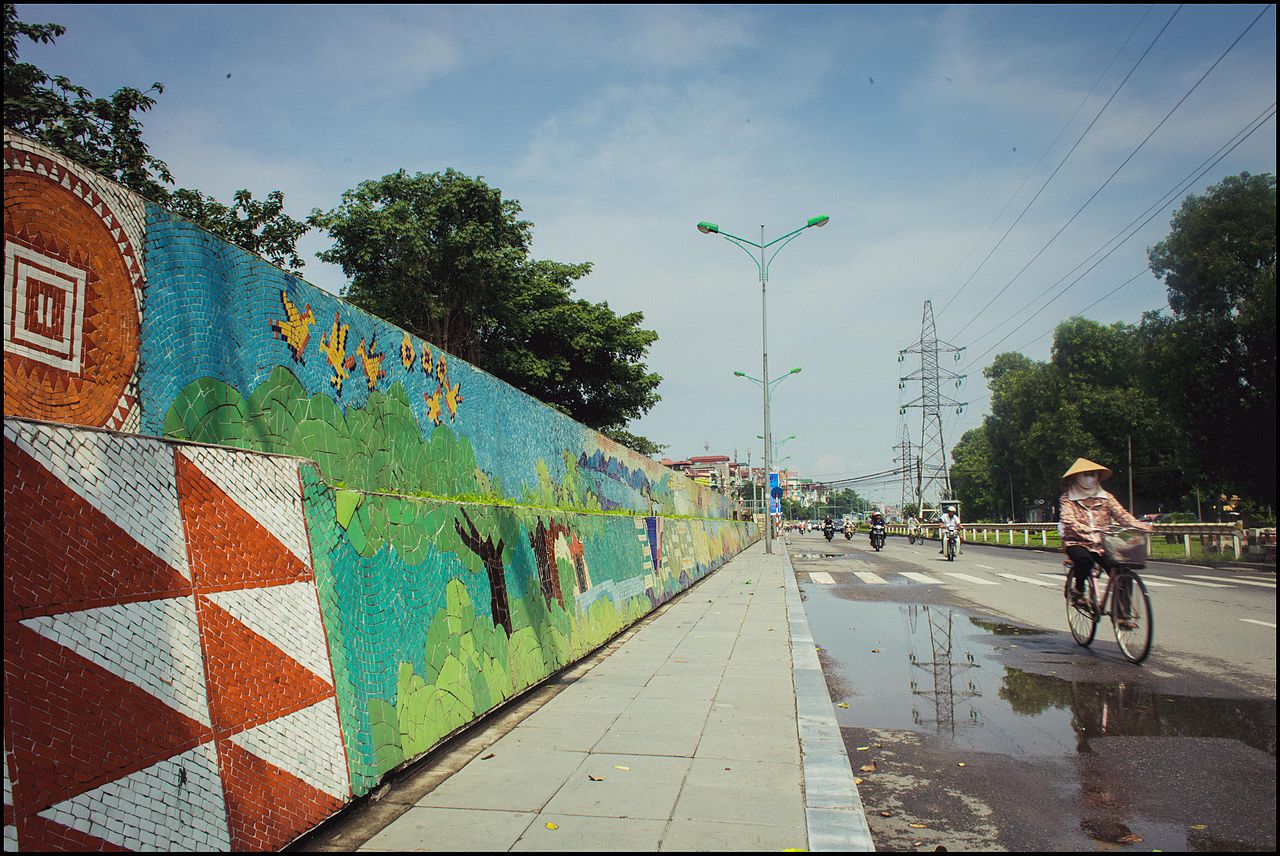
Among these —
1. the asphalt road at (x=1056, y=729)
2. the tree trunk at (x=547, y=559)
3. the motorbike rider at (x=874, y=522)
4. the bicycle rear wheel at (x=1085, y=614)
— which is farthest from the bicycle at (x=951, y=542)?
the tree trunk at (x=547, y=559)

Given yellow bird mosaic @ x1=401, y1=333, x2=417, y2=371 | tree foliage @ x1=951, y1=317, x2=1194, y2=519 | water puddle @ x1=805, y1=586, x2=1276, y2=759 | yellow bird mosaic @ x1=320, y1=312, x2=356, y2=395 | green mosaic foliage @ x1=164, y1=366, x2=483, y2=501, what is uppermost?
tree foliage @ x1=951, y1=317, x2=1194, y2=519

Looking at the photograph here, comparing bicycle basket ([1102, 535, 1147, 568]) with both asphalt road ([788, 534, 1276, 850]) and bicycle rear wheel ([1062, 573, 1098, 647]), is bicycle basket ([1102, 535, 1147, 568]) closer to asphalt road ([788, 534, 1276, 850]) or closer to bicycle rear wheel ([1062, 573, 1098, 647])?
bicycle rear wheel ([1062, 573, 1098, 647])

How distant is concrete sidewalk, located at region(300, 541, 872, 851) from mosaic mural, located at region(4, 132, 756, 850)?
0.28 metres

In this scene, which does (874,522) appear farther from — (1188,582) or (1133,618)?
(1133,618)

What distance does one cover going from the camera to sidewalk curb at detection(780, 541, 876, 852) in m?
3.15

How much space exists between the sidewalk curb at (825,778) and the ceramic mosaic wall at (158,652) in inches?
76.0

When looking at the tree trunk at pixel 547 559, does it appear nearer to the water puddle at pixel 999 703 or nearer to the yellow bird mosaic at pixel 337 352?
the water puddle at pixel 999 703

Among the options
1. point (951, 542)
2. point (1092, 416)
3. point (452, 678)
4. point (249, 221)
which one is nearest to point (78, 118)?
point (249, 221)

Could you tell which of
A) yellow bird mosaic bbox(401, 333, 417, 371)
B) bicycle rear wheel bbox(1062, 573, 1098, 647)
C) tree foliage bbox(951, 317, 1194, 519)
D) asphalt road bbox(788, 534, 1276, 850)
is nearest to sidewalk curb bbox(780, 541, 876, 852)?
asphalt road bbox(788, 534, 1276, 850)

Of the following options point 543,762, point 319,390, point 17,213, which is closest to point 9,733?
point 17,213

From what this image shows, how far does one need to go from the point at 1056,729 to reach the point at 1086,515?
2963 mm

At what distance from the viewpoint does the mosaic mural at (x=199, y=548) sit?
7.17 feet

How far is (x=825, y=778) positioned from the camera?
12.7ft

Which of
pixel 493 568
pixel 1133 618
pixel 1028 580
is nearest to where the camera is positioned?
pixel 493 568
